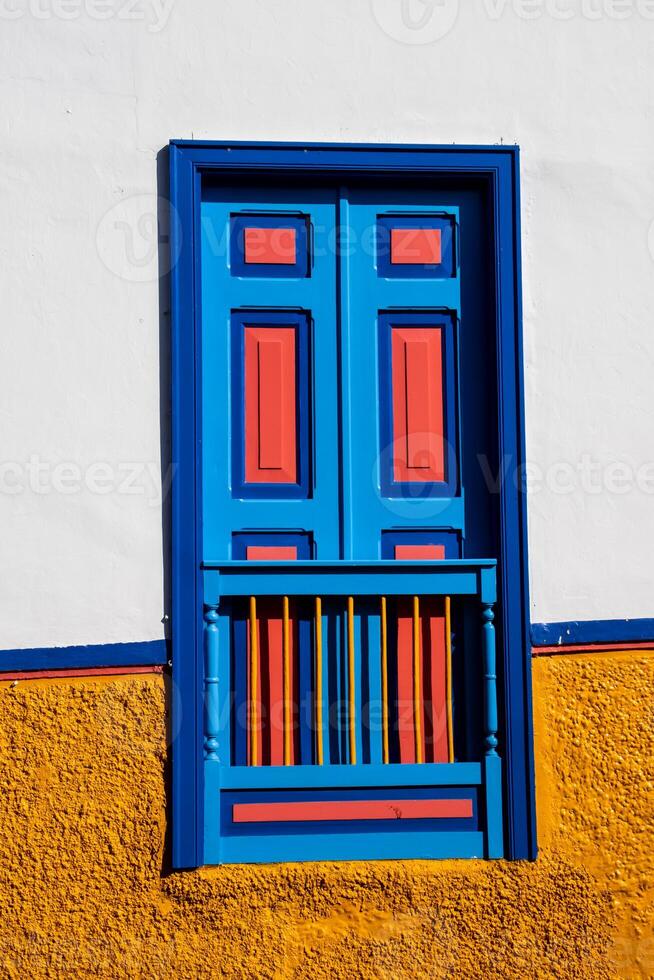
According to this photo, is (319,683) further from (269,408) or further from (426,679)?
(269,408)

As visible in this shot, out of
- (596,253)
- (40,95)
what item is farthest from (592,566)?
(40,95)

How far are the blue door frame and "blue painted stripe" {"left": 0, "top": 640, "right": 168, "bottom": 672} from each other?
78 millimetres

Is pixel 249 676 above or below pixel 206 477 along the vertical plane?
below

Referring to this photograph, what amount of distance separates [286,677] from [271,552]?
17.8 inches

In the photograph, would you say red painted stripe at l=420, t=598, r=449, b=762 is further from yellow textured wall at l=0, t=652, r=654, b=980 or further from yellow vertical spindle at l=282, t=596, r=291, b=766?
yellow vertical spindle at l=282, t=596, r=291, b=766

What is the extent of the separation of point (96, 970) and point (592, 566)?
2192 mm

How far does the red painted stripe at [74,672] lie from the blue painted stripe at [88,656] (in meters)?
0.01

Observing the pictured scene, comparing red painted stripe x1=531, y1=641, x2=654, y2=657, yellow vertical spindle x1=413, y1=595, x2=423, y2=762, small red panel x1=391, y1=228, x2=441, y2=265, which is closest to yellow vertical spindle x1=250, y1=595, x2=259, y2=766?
yellow vertical spindle x1=413, y1=595, x2=423, y2=762

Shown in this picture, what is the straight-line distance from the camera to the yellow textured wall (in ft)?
10.8

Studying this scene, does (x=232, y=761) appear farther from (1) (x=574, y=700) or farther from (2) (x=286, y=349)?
(2) (x=286, y=349)

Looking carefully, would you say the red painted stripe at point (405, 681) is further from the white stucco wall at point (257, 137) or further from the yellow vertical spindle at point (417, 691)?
the white stucco wall at point (257, 137)

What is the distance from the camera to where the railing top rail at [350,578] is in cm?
335

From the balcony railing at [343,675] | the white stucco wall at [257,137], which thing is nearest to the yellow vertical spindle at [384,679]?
the balcony railing at [343,675]

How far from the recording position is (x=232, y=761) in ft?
11.3
